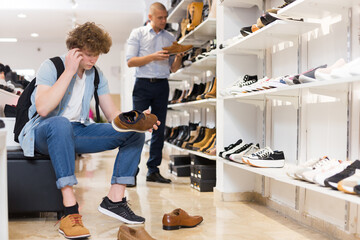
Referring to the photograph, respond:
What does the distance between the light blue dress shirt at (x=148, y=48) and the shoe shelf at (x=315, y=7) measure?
187 cm

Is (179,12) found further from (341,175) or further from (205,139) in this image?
(341,175)

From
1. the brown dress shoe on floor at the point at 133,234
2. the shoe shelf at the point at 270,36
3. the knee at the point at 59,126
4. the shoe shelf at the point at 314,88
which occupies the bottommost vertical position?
the brown dress shoe on floor at the point at 133,234

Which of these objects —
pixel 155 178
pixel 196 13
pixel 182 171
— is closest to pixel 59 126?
pixel 155 178

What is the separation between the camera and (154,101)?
3998mm

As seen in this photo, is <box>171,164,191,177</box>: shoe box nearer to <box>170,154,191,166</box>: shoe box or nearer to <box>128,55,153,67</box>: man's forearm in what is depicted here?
<box>170,154,191,166</box>: shoe box

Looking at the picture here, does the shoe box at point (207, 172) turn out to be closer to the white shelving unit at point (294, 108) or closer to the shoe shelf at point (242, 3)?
the white shelving unit at point (294, 108)

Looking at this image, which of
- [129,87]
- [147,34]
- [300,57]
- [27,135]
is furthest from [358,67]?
[129,87]

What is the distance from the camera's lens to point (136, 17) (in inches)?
378

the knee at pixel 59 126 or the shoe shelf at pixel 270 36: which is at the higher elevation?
the shoe shelf at pixel 270 36

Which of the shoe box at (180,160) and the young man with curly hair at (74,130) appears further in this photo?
the shoe box at (180,160)

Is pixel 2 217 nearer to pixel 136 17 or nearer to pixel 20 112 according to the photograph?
pixel 20 112

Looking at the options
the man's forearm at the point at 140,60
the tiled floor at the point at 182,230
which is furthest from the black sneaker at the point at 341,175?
the man's forearm at the point at 140,60

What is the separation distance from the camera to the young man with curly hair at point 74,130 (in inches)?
86.0

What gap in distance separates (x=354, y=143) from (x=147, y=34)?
2.53 m
